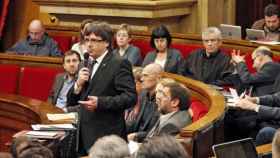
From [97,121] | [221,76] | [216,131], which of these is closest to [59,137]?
[97,121]

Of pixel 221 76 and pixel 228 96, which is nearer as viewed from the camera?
pixel 228 96

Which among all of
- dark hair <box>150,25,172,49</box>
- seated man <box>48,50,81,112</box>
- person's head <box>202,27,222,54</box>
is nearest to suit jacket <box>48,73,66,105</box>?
seated man <box>48,50,81,112</box>

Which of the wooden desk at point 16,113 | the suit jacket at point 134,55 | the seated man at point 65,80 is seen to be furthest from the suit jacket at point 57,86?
the suit jacket at point 134,55

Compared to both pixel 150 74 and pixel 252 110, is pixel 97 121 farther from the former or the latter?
pixel 252 110

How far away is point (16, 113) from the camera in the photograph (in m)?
6.68

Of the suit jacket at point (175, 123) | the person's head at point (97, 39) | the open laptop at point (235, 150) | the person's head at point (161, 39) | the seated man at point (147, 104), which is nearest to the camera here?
the open laptop at point (235, 150)

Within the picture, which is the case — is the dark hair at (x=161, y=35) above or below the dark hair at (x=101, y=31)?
below

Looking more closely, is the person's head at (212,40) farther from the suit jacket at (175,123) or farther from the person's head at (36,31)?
the suit jacket at (175,123)

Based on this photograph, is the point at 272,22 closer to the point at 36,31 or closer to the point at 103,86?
the point at 36,31

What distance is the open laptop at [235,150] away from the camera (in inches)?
164

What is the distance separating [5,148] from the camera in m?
6.76

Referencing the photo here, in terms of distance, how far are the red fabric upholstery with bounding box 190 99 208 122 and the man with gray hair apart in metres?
1.26

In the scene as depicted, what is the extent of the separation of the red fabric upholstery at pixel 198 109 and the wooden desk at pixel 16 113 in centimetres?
100

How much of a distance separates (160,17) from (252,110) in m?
2.93
